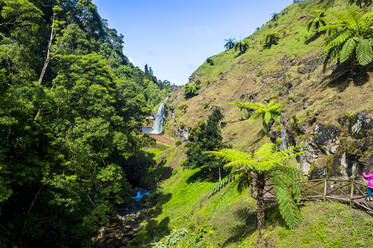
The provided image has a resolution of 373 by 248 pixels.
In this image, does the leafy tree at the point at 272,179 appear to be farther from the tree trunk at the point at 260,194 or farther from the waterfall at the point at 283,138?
the waterfall at the point at 283,138

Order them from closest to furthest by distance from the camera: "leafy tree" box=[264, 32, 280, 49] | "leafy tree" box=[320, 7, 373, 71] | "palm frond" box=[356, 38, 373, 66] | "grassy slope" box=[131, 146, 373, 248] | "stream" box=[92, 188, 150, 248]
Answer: "grassy slope" box=[131, 146, 373, 248]
"palm frond" box=[356, 38, 373, 66]
"leafy tree" box=[320, 7, 373, 71]
"stream" box=[92, 188, 150, 248]
"leafy tree" box=[264, 32, 280, 49]

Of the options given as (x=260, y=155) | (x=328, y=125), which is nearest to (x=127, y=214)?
(x=260, y=155)

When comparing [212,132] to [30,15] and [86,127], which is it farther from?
[30,15]

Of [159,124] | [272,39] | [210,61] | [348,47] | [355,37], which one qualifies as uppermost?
[210,61]

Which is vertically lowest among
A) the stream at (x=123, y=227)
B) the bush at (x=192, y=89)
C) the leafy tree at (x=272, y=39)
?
the stream at (x=123, y=227)

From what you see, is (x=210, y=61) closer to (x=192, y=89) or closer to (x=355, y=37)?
(x=192, y=89)

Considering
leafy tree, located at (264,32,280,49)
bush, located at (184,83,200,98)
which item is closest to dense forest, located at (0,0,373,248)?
leafy tree, located at (264,32,280,49)

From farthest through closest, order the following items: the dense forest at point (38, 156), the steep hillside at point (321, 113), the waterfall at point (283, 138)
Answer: the waterfall at point (283, 138) < the steep hillside at point (321, 113) < the dense forest at point (38, 156)

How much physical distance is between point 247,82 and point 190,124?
19.6m

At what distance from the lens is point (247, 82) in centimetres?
4994

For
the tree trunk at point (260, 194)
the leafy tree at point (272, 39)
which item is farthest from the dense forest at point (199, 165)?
the leafy tree at point (272, 39)

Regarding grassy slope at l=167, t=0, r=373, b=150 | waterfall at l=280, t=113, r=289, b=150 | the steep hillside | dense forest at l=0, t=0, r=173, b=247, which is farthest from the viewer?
waterfall at l=280, t=113, r=289, b=150

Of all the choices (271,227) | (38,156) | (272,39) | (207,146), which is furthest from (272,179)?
(272,39)

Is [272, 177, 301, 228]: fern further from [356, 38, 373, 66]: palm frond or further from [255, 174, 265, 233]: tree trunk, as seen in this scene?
[356, 38, 373, 66]: palm frond
